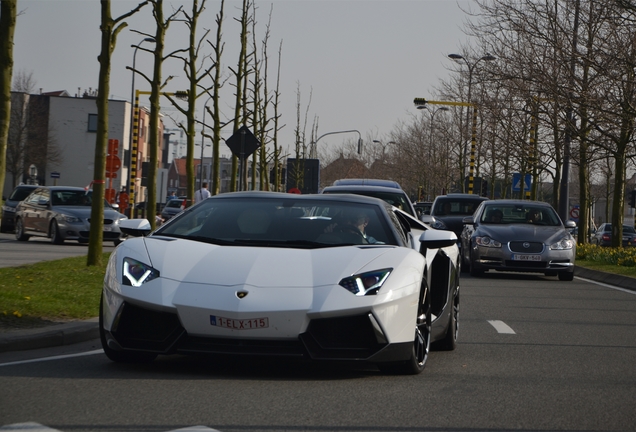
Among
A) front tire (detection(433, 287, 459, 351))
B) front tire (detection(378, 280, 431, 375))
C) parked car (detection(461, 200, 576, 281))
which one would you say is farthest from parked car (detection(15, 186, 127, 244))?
front tire (detection(378, 280, 431, 375))

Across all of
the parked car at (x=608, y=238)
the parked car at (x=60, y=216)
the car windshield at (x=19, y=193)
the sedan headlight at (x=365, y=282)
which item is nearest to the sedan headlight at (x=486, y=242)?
the parked car at (x=60, y=216)

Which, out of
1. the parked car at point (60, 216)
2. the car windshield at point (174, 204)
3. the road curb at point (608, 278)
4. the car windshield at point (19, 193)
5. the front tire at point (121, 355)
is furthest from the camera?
the car windshield at point (174, 204)

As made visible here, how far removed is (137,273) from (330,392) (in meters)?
1.53

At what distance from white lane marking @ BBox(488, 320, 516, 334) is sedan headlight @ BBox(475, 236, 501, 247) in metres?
8.23

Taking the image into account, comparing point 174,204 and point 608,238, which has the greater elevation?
point 174,204

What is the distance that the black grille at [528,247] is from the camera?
19.4m

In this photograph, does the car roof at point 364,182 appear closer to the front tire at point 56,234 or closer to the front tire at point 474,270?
the front tire at point 474,270

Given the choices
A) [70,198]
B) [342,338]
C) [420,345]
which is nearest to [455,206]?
[70,198]

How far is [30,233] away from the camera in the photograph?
2828cm

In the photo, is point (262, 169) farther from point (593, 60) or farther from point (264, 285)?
point (264, 285)

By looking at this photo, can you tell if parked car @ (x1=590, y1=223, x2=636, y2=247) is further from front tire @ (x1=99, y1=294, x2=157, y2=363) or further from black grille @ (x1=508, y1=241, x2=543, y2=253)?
front tire @ (x1=99, y1=294, x2=157, y2=363)

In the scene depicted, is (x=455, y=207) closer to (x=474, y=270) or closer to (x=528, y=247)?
(x=474, y=270)

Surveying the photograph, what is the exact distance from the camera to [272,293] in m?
6.44

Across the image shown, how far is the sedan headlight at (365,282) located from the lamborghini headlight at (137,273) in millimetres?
1233
